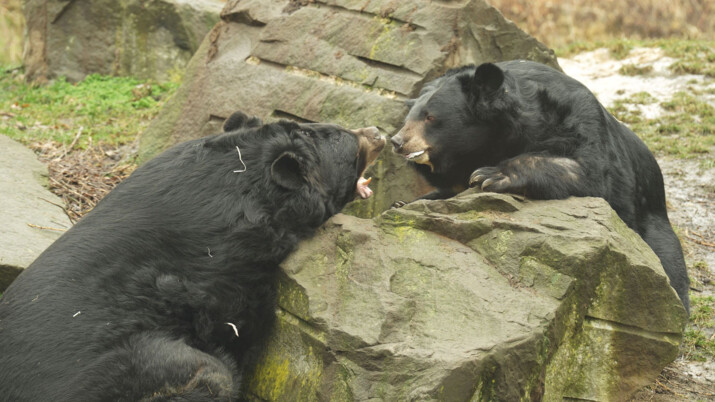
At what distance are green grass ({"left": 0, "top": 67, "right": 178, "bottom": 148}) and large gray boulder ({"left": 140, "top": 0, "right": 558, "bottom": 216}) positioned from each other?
164cm

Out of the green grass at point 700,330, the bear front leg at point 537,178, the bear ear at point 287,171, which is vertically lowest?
the green grass at point 700,330

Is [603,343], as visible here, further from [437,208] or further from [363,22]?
[363,22]

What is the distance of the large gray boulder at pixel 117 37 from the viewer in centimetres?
1060

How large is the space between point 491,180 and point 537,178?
0.29 m

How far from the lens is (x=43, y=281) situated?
147 inches

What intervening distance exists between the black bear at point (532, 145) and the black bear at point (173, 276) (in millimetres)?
1149

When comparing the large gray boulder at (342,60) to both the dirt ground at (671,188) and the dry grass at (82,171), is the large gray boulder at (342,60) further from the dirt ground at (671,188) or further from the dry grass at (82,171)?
the dirt ground at (671,188)

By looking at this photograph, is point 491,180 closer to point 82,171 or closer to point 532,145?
→ point 532,145

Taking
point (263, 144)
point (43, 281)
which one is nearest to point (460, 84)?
point (263, 144)

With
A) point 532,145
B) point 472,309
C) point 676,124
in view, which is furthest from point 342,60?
point 676,124

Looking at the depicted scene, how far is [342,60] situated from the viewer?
6609 millimetres

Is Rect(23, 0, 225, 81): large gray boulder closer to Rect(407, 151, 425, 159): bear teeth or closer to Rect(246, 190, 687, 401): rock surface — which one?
Rect(407, 151, 425, 159): bear teeth

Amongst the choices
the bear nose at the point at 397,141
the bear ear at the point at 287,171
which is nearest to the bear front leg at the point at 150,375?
the bear ear at the point at 287,171

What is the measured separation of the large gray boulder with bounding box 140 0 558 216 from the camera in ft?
20.3
